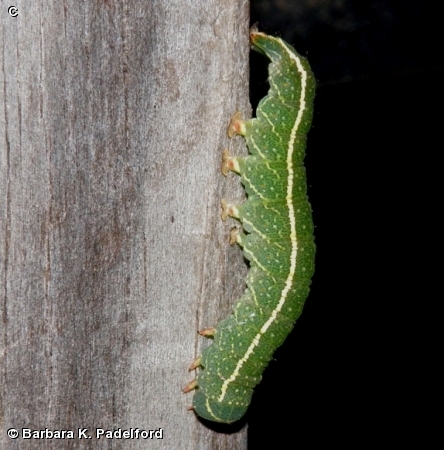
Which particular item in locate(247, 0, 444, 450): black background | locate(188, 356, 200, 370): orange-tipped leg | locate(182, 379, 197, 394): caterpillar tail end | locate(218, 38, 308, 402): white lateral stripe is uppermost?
locate(218, 38, 308, 402): white lateral stripe

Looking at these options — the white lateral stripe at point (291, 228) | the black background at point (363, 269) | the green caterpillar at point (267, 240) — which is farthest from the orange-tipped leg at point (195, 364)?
the black background at point (363, 269)

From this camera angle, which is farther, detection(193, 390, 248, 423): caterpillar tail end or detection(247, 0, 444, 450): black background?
detection(247, 0, 444, 450): black background

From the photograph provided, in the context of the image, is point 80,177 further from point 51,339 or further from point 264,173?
point 264,173

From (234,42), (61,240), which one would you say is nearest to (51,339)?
(61,240)

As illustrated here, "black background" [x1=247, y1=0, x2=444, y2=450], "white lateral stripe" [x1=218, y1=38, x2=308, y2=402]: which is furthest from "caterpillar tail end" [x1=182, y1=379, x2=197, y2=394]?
"black background" [x1=247, y1=0, x2=444, y2=450]

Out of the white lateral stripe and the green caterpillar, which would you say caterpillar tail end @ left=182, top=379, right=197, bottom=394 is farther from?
the white lateral stripe

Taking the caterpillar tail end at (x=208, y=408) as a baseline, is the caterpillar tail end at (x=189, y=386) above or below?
above

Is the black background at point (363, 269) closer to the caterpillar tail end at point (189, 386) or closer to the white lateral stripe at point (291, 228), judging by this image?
the white lateral stripe at point (291, 228)
